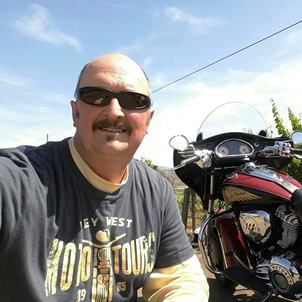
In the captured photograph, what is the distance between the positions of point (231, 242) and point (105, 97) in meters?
2.28

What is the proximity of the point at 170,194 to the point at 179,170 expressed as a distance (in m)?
2.04

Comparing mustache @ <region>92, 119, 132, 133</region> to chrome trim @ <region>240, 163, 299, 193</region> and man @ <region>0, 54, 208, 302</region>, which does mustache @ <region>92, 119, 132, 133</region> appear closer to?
man @ <region>0, 54, 208, 302</region>

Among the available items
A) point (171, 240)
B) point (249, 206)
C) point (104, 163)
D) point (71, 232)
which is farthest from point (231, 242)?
point (71, 232)

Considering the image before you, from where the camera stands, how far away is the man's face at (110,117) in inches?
64.2

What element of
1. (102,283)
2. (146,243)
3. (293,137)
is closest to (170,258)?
(146,243)

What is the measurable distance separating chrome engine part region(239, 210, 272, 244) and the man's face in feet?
5.77

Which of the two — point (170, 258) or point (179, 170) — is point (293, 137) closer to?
point (179, 170)

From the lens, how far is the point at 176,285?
68.7 inches

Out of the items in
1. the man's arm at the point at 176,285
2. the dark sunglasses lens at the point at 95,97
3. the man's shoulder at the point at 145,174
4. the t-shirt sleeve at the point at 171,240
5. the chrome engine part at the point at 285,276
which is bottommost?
the chrome engine part at the point at 285,276

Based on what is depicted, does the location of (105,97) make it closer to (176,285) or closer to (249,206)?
(176,285)

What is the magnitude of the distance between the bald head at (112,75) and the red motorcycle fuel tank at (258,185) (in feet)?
5.51

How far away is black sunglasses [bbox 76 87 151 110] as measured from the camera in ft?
5.34

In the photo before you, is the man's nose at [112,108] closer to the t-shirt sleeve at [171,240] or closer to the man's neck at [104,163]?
the man's neck at [104,163]

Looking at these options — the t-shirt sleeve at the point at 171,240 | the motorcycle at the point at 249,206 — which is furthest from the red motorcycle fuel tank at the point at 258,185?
the t-shirt sleeve at the point at 171,240
